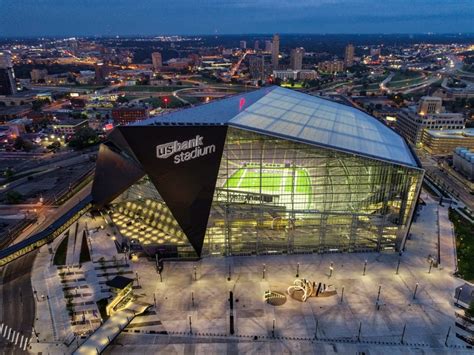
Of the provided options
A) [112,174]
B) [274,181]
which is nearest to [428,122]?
[274,181]

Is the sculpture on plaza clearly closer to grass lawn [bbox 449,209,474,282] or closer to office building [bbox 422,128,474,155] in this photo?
grass lawn [bbox 449,209,474,282]

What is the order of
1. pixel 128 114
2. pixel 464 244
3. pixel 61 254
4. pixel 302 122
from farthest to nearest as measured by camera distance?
pixel 128 114, pixel 464 244, pixel 302 122, pixel 61 254

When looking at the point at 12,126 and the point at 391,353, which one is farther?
the point at 12,126

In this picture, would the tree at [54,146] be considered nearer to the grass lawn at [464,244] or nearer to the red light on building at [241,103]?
the red light on building at [241,103]

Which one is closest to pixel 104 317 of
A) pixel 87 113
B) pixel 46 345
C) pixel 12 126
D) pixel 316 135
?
pixel 46 345

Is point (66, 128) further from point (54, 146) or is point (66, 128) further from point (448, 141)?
point (448, 141)

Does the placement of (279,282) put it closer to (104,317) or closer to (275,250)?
(275,250)
